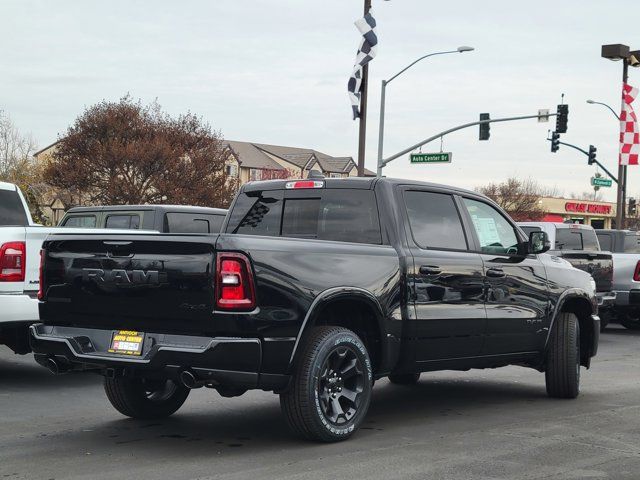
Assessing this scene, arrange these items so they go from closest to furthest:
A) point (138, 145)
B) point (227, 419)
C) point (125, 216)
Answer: point (227, 419)
point (125, 216)
point (138, 145)

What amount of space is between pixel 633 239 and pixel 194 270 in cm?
1421

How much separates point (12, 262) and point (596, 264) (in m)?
9.87

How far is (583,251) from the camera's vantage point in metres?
16.0

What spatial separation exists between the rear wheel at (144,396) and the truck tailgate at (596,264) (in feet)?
29.9

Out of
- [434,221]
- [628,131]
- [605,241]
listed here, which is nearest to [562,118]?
[628,131]

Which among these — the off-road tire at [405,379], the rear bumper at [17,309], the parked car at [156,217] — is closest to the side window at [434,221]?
the off-road tire at [405,379]

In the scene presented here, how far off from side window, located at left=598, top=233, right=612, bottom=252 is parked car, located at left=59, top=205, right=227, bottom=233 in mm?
8734

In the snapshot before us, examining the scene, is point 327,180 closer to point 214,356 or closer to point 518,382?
point 214,356

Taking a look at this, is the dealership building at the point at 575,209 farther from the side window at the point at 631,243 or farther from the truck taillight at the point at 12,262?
the truck taillight at the point at 12,262

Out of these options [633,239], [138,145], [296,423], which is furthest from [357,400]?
[138,145]

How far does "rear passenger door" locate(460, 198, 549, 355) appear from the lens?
8312mm

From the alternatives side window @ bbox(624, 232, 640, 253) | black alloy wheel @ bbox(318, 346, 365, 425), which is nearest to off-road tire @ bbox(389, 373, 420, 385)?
black alloy wheel @ bbox(318, 346, 365, 425)

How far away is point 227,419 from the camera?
792cm

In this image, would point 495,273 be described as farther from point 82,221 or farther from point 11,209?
point 82,221
